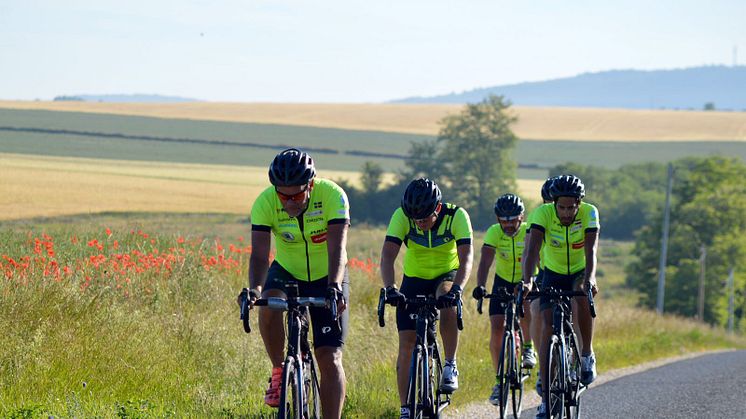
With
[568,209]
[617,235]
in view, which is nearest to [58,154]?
[617,235]

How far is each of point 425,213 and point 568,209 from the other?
1.54 metres

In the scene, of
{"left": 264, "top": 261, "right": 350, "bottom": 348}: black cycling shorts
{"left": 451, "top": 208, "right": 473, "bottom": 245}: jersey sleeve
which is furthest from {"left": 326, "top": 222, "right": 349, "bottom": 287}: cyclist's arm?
{"left": 451, "top": 208, "right": 473, "bottom": 245}: jersey sleeve

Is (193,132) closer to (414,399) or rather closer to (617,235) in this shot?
(617,235)

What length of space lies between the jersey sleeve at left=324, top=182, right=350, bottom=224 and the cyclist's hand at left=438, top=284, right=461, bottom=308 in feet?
4.61

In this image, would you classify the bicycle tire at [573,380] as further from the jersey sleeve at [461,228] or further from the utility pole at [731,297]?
the utility pole at [731,297]

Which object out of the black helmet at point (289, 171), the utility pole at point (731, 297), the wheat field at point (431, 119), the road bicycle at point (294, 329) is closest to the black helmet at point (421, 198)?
the black helmet at point (289, 171)

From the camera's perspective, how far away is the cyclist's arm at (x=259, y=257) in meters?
6.93

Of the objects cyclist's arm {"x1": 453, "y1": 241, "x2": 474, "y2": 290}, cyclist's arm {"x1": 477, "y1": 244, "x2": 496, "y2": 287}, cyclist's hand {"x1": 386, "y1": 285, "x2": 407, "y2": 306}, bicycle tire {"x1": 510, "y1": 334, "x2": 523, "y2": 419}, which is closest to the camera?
cyclist's hand {"x1": 386, "y1": 285, "x2": 407, "y2": 306}

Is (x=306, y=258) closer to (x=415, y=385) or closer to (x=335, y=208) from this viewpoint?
(x=335, y=208)

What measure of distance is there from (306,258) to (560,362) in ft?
9.31

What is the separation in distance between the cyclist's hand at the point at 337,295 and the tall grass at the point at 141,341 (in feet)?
6.82

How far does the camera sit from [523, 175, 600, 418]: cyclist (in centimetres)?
922

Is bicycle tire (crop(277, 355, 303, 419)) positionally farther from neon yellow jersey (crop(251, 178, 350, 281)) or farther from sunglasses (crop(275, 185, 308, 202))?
sunglasses (crop(275, 185, 308, 202))

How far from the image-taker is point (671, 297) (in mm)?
66125
